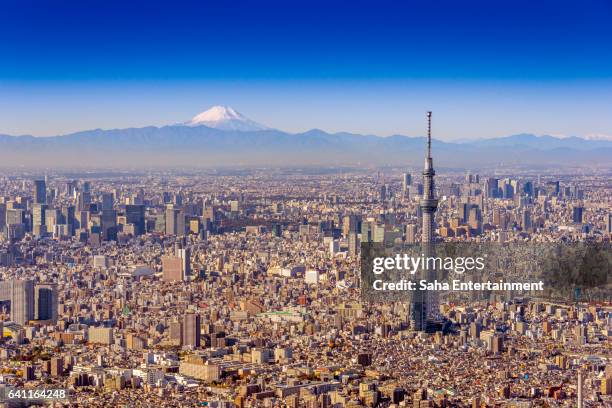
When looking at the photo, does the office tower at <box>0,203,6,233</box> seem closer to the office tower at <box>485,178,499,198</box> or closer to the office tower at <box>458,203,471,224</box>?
the office tower at <box>458,203,471,224</box>

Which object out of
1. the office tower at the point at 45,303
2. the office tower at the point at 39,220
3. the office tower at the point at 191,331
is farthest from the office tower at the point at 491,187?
the office tower at the point at 191,331

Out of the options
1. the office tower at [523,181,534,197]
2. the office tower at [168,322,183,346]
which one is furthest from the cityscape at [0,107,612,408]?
the office tower at [523,181,534,197]

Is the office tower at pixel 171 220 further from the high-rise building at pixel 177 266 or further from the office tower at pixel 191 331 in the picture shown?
the office tower at pixel 191 331

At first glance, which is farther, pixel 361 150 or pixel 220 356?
pixel 361 150

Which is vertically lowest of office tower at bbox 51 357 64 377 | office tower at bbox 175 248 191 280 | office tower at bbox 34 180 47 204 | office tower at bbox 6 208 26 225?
office tower at bbox 51 357 64 377

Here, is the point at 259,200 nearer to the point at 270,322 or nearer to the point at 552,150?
the point at 552,150

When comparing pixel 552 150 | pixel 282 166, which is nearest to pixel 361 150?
pixel 282 166
